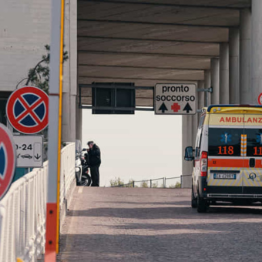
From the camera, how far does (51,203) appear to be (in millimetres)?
A: 8492

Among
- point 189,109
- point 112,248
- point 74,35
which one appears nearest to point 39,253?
point 112,248

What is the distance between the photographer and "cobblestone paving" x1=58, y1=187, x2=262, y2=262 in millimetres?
12031

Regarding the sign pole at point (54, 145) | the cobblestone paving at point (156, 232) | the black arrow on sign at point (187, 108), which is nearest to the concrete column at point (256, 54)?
the black arrow on sign at point (187, 108)

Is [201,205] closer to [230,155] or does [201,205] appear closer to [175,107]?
[230,155]

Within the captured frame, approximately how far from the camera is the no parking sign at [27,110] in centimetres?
1480

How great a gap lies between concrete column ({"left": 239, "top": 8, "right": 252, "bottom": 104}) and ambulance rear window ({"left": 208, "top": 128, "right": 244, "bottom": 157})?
25.8 metres

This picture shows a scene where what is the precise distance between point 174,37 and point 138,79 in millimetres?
18685

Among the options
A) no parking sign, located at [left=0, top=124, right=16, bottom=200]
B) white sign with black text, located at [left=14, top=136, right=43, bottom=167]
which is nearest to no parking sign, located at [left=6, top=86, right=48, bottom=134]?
white sign with black text, located at [left=14, top=136, right=43, bottom=167]

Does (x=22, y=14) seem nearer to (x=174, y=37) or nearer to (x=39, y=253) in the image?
(x=174, y=37)

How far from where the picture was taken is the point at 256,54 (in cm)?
3781

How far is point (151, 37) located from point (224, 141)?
110 ft

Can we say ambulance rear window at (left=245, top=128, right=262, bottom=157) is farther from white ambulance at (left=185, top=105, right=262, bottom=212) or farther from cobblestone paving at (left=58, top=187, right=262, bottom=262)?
cobblestone paving at (left=58, top=187, right=262, bottom=262)

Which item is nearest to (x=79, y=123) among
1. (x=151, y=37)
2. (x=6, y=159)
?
(x=151, y=37)

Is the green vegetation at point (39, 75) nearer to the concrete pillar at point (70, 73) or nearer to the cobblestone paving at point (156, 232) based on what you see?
the concrete pillar at point (70, 73)
